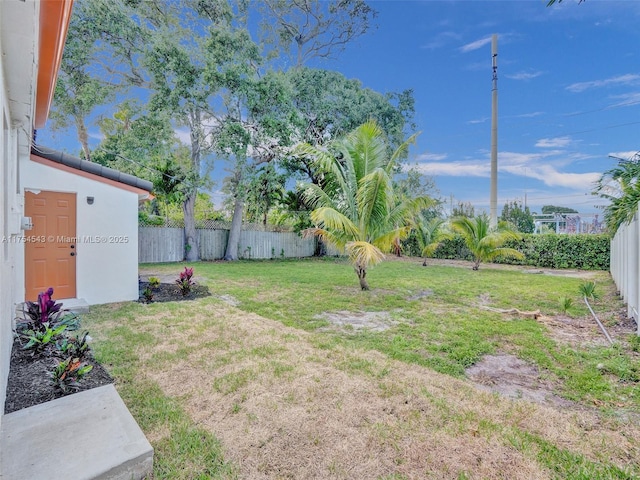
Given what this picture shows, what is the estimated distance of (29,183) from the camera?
5.65 meters

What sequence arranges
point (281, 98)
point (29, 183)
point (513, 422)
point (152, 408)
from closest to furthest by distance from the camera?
point (513, 422) < point (152, 408) < point (29, 183) < point (281, 98)

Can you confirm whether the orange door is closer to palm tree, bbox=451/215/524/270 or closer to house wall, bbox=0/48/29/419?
house wall, bbox=0/48/29/419

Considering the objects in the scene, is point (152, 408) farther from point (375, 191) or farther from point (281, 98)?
point (281, 98)

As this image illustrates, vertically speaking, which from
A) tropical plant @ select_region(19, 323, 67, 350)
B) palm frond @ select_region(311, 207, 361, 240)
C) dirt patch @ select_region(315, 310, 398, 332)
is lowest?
dirt patch @ select_region(315, 310, 398, 332)

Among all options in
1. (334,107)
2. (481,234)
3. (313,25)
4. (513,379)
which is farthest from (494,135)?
(513,379)

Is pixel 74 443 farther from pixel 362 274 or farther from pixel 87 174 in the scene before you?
pixel 362 274

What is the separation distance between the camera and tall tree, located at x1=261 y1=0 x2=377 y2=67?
1697 cm

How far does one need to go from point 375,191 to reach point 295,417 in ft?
18.6

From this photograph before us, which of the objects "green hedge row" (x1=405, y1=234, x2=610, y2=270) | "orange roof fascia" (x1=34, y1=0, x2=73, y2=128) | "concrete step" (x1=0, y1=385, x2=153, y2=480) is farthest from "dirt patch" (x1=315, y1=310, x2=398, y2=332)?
"green hedge row" (x1=405, y1=234, x2=610, y2=270)

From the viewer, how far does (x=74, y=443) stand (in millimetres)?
2170

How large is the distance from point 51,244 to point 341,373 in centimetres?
605

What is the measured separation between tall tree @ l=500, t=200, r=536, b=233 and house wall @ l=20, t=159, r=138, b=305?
90.1 feet

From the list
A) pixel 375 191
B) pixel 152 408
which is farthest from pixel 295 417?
pixel 375 191

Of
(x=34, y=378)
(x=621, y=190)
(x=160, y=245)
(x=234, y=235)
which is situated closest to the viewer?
Result: (x=34, y=378)
